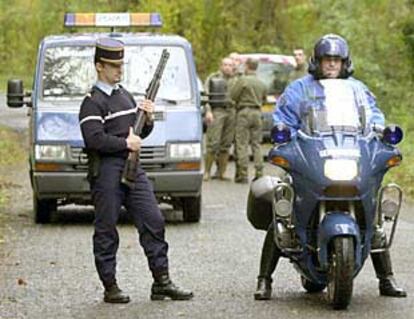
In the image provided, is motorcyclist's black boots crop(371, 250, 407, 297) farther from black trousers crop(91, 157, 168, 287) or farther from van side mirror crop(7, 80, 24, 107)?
van side mirror crop(7, 80, 24, 107)

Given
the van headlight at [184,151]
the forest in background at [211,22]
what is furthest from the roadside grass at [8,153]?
the forest in background at [211,22]

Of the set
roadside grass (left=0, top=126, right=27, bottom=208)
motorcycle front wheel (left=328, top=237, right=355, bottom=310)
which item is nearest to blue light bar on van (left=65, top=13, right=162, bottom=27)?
roadside grass (left=0, top=126, right=27, bottom=208)

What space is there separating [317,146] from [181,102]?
248 inches

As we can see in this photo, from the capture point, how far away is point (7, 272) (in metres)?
12.0

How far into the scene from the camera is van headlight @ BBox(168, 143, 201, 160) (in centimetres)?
1538

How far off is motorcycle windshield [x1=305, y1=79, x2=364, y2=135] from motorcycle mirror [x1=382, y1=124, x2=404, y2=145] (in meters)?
0.18

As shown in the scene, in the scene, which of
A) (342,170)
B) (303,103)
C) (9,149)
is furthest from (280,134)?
(9,149)

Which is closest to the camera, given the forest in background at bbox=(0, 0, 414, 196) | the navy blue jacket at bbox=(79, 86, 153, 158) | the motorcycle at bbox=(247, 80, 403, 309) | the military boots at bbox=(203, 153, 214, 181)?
the motorcycle at bbox=(247, 80, 403, 309)

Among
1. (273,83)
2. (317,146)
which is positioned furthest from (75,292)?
(273,83)

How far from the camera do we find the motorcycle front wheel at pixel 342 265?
9.39 meters

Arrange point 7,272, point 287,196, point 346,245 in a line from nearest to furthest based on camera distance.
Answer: point 346,245, point 287,196, point 7,272

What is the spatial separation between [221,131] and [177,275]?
10721 millimetres

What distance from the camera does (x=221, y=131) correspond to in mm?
22328

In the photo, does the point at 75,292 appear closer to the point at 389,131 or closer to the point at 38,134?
the point at 389,131
